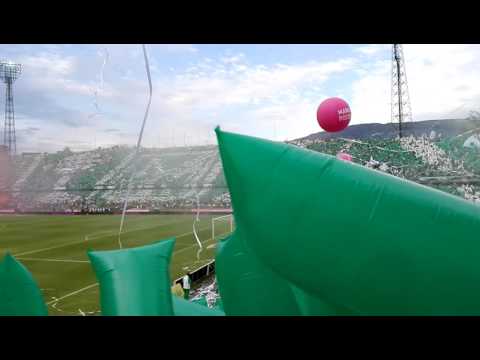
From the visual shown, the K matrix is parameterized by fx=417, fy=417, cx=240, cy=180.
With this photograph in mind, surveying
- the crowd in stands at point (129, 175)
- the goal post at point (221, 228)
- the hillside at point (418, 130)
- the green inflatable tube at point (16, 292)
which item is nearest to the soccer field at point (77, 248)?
the goal post at point (221, 228)

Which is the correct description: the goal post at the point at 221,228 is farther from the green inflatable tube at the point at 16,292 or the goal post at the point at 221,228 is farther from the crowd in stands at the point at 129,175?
the green inflatable tube at the point at 16,292

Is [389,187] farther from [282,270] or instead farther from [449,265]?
[282,270]

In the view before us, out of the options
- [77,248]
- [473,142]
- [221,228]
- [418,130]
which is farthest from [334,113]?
[418,130]

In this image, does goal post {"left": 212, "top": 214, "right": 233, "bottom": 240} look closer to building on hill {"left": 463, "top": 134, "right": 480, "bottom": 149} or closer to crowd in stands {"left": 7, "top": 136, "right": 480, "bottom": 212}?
crowd in stands {"left": 7, "top": 136, "right": 480, "bottom": 212}

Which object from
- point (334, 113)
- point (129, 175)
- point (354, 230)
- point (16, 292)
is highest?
point (129, 175)

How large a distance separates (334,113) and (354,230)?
2010mm

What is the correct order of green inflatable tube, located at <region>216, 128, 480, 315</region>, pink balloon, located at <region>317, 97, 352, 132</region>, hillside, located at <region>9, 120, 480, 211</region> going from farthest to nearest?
hillside, located at <region>9, 120, 480, 211</region> → pink balloon, located at <region>317, 97, 352, 132</region> → green inflatable tube, located at <region>216, 128, 480, 315</region>

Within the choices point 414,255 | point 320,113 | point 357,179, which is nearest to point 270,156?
point 357,179

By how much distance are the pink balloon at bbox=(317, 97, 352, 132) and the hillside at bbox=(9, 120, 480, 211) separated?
23213 mm

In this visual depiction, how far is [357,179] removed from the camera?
1566 millimetres

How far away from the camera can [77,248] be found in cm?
1477

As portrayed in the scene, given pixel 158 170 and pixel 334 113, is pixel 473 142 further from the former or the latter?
pixel 158 170

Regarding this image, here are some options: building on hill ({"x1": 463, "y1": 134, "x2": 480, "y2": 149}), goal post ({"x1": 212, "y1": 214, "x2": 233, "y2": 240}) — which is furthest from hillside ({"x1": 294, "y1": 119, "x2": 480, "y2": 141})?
goal post ({"x1": 212, "y1": 214, "x2": 233, "y2": 240})

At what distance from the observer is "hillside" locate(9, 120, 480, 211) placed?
2883cm
